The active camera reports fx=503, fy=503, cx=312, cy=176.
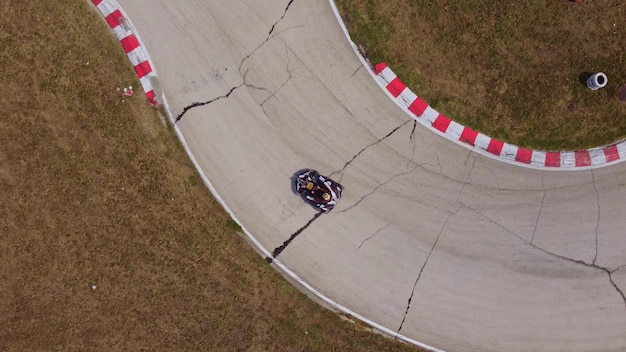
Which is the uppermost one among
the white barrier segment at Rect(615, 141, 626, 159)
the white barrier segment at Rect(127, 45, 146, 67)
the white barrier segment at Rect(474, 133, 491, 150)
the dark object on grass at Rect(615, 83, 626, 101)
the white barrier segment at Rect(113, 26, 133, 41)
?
the dark object on grass at Rect(615, 83, 626, 101)

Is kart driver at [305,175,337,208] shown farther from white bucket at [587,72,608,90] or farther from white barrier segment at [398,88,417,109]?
white bucket at [587,72,608,90]

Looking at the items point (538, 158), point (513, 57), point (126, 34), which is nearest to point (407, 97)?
point (513, 57)

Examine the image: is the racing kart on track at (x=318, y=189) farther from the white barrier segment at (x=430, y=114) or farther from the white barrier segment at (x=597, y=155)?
the white barrier segment at (x=597, y=155)

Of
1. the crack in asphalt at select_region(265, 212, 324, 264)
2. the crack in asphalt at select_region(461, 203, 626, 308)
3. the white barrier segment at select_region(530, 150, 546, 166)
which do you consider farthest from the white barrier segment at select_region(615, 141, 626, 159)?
the crack in asphalt at select_region(265, 212, 324, 264)

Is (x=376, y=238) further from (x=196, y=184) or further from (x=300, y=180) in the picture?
(x=196, y=184)

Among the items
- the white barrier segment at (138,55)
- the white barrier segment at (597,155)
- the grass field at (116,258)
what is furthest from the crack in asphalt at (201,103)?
the white barrier segment at (597,155)

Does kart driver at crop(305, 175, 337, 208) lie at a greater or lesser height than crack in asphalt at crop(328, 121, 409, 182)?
lesser
